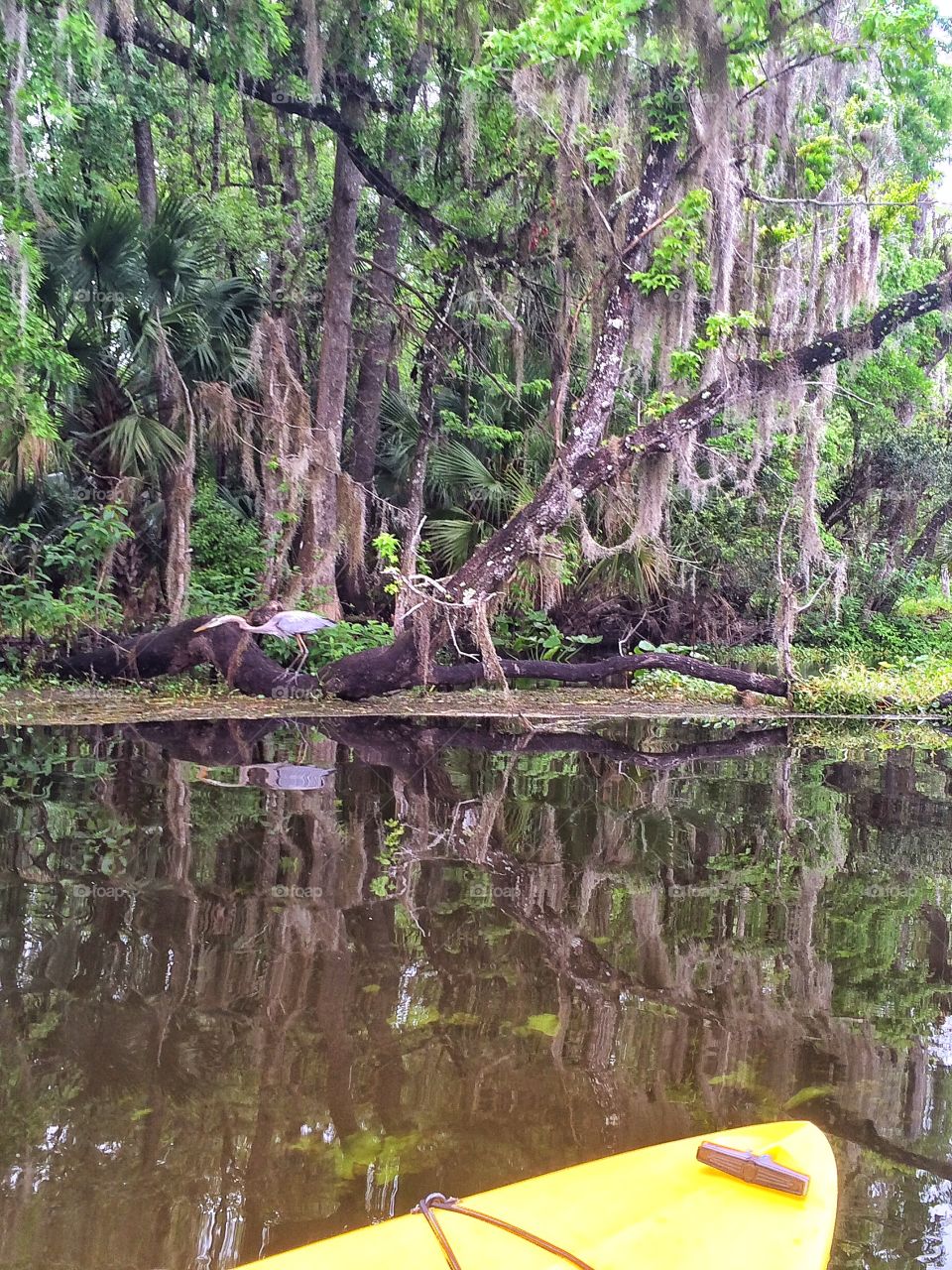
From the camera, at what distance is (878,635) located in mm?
17734

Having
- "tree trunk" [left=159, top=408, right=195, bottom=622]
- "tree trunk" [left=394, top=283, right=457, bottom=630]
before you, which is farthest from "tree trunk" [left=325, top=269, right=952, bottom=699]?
"tree trunk" [left=159, top=408, right=195, bottom=622]

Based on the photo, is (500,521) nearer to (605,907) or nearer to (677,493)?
(677,493)

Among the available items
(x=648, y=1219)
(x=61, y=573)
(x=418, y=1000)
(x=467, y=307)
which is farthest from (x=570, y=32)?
(x=648, y=1219)

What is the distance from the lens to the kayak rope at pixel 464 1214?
6.88 ft

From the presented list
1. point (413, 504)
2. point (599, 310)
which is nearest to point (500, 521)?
Result: point (413, 504)

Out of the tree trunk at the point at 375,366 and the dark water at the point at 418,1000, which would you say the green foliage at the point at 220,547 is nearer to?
the tree trunk at the point at 375,366

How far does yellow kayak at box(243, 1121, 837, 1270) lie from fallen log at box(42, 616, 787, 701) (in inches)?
328

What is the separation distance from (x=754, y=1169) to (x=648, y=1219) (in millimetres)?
307

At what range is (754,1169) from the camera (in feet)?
7.79

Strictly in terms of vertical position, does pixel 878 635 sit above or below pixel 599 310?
below

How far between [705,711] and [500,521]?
4061mm

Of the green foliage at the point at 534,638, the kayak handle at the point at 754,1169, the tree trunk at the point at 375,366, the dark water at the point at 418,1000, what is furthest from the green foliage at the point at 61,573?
the kayak handle at the point at 754,1169

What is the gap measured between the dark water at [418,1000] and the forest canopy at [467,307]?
14.9ft

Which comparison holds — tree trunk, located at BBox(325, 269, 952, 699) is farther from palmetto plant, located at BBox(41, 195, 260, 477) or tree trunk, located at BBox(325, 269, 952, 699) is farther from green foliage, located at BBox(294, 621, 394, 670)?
palmetto plant, located at BBox(41, 195, 260, 477)
